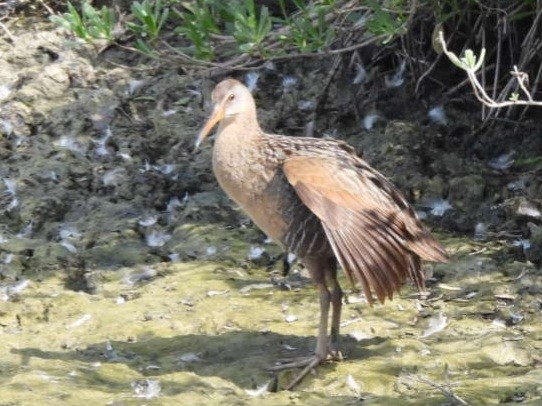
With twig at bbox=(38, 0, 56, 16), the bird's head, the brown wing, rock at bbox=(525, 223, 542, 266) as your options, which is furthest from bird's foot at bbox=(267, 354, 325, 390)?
twig at bbox=(38, 0, 56, 16)

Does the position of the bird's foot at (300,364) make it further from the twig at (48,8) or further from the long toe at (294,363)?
the twig at (48,8)

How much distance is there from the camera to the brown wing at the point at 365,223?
548cm

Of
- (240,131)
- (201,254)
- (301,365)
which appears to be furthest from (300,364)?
(201,254)

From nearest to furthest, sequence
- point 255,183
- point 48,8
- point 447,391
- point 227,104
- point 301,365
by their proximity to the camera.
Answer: point 447,391 → point 301,365 → point 255,183 → point 227,104 → point 48,8

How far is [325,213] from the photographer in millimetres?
5523

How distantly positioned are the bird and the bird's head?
0.05 feet

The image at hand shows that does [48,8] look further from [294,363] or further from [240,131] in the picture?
[294,363]

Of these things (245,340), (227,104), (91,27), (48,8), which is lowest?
(245,340)

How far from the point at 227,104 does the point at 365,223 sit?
1085 millimetres

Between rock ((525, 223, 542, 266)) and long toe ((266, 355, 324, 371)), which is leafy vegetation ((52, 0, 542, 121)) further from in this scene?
long toe ((266, 355, 324, 371))

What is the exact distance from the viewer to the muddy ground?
18.5ft

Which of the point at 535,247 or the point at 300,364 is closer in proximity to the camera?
the point at 300,364

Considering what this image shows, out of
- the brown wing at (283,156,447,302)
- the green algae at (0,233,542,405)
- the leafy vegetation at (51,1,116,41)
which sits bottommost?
the green algae at (0,233,542,405)

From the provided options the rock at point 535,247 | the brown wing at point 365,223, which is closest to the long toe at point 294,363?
the brown wing at point 365,223
